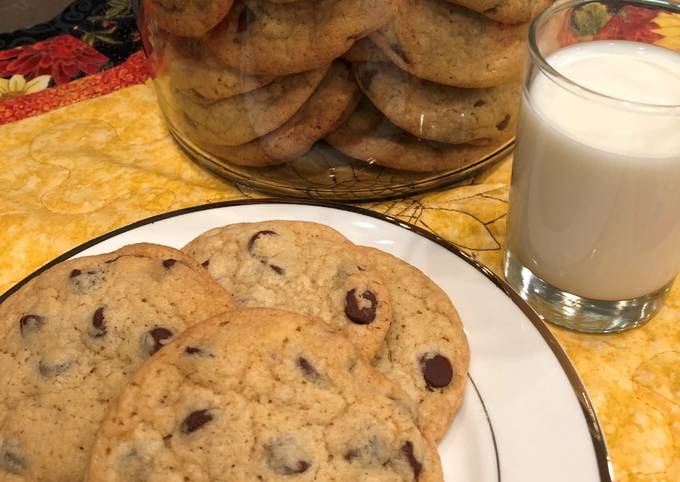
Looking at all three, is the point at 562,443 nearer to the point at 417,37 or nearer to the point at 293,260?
the point at 293,260

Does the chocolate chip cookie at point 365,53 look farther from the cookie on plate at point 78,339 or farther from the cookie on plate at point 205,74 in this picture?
the cookie on plate at point 78,339

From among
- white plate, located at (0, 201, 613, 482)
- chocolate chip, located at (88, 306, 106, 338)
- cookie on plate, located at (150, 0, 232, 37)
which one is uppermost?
cookie on plate, located at (150, 0, 232, 37)

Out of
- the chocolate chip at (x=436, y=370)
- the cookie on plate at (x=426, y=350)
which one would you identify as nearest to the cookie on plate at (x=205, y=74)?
the cookie on plate at (x=426, y=350)

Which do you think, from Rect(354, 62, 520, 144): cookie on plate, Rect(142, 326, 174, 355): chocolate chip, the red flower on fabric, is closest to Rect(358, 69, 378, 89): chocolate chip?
Rect(354, 62, 520, 144): cookie on plate

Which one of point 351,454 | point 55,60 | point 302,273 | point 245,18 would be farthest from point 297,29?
point 55,60

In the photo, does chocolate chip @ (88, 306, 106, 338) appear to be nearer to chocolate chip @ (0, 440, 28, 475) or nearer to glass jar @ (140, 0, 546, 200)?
chocolate chip @ (0, 440, 28, 475)

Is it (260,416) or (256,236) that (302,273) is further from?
(260,416)
